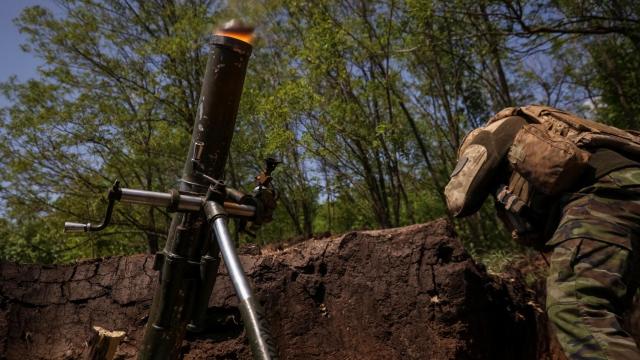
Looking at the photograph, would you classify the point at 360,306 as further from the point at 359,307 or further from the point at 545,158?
the point at 545,158

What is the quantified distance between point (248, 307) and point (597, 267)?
4.50ft

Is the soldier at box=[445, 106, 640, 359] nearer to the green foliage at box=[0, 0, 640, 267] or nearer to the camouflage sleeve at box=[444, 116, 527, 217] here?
the camouflage sleeve at box=[444, 116, 527, 217]

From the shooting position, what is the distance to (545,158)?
2197 millimetres

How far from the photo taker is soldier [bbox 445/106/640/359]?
186 cm

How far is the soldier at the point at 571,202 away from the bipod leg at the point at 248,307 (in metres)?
1.19

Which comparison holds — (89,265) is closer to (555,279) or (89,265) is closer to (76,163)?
(555,279)

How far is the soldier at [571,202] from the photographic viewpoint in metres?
1.86

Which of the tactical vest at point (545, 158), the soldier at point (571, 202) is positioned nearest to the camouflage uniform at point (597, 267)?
the soldier at point (571, 202)

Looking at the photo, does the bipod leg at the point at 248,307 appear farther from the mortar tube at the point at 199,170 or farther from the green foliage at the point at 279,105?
the green foliage at the point at 279,105

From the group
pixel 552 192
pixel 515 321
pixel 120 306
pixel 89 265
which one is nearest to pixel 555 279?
pixel 552 192

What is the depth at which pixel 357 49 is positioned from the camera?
11.8 m

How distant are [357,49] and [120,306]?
9.13 m

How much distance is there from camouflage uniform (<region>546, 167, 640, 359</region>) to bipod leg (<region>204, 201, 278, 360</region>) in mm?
1188

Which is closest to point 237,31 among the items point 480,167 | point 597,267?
point 480,167
